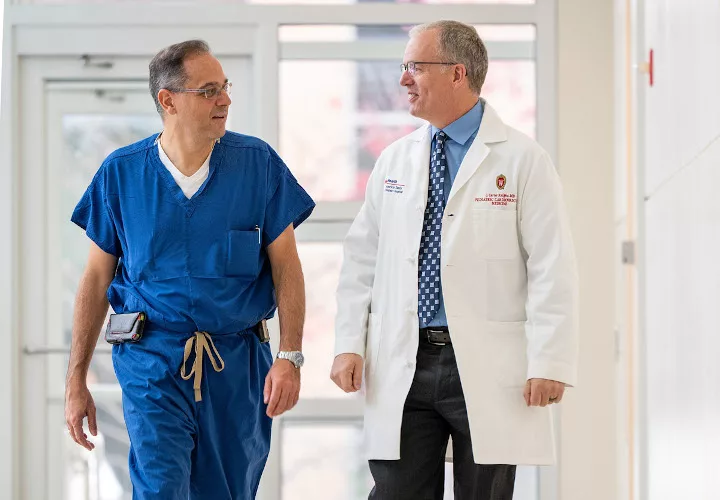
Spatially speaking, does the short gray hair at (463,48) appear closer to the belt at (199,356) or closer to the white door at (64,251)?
the belt at (199,356)

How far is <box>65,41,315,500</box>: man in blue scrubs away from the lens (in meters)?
2.38

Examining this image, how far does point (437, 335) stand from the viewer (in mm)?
2365

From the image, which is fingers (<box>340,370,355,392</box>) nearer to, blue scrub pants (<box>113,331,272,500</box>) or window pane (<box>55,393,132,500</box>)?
blue scrub pants (<box>113,331,272,500</box>)

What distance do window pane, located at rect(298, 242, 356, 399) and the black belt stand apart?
1.72 metres

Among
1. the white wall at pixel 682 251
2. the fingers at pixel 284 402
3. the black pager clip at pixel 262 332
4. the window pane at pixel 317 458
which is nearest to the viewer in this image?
the white wall at pixel 682 251

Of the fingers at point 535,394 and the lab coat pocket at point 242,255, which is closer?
the fingers at point 535,394

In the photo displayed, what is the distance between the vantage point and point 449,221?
238cm

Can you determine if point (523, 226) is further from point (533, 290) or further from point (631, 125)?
point (631, 125)

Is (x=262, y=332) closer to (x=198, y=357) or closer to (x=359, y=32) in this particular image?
(x=198, y=357)

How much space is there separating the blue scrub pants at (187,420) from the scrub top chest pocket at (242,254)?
0.48ft

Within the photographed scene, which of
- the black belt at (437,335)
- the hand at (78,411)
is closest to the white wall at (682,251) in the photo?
the black belt at (437,335)

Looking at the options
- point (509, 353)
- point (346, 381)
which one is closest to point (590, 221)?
point (509, 353)

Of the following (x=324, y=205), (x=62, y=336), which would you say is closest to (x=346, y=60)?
(x=324, y=205)

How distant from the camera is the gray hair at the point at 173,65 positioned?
2.47 metres
